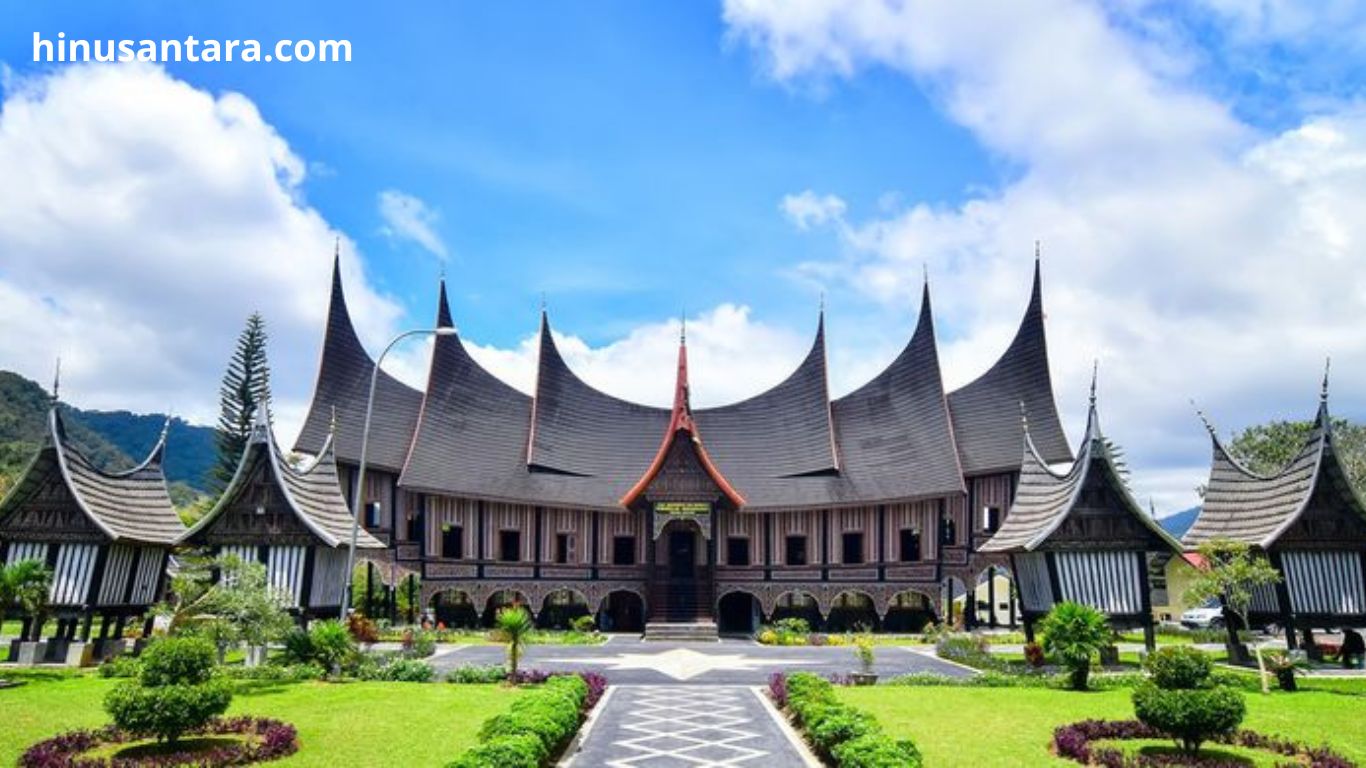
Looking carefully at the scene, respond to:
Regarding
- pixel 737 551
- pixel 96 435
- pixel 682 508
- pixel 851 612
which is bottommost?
pixel 851 612

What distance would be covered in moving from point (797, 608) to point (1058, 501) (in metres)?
15.8

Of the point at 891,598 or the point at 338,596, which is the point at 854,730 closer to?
the point at 338,596

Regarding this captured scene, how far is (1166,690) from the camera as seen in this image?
521 inches

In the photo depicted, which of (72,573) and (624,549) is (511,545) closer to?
(624,549)

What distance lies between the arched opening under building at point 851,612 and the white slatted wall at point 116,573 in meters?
23.0

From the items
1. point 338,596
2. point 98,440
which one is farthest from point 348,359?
point 98,440

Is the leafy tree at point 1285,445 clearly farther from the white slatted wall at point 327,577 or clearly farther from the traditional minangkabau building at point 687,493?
the white slatted wall at point 327,577

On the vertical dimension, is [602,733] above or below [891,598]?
below

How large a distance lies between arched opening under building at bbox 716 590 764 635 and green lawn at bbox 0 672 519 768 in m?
21.5

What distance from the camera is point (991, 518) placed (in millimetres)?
36188

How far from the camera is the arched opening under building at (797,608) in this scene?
38375 millimetres

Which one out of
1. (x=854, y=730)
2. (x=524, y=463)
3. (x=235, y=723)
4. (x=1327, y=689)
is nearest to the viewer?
(x=854, y=730)

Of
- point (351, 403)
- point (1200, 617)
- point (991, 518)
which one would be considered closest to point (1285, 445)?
point (1200, 617)

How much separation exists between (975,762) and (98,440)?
120008mm
